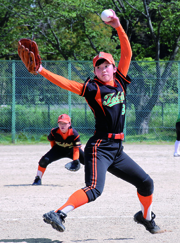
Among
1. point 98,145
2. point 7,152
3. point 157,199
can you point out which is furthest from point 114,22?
point 7,152

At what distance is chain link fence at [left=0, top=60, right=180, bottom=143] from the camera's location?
538 inches

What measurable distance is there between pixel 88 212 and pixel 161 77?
1011 centimetres

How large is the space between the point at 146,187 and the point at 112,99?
0.97 m

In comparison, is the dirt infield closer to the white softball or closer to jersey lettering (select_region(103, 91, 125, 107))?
jersey lettering (select_region(103, 91, 125, 107))

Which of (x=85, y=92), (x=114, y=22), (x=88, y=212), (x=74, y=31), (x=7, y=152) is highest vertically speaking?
(x=74, y=31)

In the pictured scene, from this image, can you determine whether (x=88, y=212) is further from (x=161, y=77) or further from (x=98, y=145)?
(x=161, y=77)

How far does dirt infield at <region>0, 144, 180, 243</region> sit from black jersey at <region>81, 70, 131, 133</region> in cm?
114

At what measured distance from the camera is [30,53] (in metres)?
3.37

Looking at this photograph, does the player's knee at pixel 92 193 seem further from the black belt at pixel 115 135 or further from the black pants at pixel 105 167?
the black belt at pixel 115 135

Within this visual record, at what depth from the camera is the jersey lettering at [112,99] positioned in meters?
3.55

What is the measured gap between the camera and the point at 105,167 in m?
3.52

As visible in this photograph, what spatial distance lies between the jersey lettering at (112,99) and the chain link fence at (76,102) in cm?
1020

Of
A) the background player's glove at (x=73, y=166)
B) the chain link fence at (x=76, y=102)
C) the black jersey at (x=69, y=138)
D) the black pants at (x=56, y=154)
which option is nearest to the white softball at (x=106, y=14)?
the background player's glove at (x=73, y=166)

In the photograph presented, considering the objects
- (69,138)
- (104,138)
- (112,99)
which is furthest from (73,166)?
(112,99)
